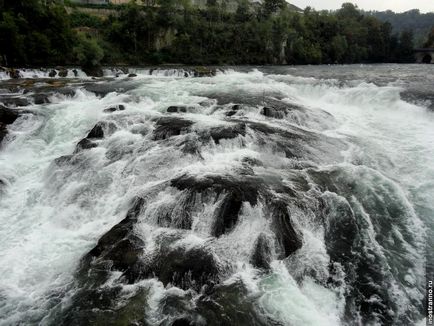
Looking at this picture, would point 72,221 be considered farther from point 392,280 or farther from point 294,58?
point 294,58

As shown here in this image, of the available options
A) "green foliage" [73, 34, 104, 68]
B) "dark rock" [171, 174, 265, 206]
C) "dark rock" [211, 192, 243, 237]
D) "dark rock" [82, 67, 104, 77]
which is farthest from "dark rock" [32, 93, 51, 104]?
"green foliage" [73, 34, 104, 68]

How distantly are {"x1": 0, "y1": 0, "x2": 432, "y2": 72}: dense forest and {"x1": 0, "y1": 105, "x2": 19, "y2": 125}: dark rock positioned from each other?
18482 mm

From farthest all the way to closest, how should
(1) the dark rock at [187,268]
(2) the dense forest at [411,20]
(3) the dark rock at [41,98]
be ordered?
(2) the dense forest at [411,20]
(3) the dark rock at [41,98]
(1) the dark rock at [187,268]

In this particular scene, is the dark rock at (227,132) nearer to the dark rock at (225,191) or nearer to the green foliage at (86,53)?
the dark rock at (225,191)

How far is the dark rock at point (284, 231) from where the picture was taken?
8.05 metres

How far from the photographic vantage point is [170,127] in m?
13.7

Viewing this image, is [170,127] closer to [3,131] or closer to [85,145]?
[85,145]

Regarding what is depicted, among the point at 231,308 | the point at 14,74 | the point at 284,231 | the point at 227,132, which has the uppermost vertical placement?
the point at 14,74

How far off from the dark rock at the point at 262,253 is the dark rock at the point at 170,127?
21.0ft

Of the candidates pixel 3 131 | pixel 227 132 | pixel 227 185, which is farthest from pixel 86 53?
pixel 227 185

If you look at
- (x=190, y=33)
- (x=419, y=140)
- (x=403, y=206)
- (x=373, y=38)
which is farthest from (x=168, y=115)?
(x=373, y=38)

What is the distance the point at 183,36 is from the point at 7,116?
40.4 metres

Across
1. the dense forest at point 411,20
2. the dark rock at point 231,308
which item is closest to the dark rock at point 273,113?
the dark rock at point 231,308

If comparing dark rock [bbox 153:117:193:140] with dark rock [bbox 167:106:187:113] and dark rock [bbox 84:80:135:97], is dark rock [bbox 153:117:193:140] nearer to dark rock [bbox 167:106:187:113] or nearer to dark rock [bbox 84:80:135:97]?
dark rock [bbox 167:106:187:113]
